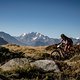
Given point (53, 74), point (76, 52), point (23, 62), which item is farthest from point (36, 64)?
point (76, 52)

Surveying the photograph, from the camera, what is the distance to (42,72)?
18203 mm

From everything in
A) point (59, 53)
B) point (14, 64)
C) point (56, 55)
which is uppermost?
point (59, 53)

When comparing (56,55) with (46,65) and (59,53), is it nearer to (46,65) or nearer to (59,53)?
(59,53)

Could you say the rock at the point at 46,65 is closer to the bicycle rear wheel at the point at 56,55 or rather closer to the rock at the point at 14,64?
the rock at the point at 14,64

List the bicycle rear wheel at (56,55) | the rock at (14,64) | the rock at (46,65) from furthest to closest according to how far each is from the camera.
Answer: the bicycle rear wheel at (56,55) < the rock at (46,65) < the rock at (14,64)

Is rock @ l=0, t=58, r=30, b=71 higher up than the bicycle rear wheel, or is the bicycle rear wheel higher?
the bicycle rear wheel

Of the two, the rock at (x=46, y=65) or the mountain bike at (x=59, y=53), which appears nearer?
the rock at (x=46, y=65)

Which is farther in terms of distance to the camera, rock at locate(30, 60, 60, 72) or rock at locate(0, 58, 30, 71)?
rock at locate(30, 60, 60, 72)

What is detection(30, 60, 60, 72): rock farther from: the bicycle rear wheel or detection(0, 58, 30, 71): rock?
the bicycle rear wheel

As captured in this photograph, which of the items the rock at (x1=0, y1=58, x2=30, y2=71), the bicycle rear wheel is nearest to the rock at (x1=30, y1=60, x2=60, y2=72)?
the rock at (x1=0, y1=58, x2=30, y2=71)

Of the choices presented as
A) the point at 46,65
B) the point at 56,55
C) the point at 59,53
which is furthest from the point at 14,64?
the point at 59,53

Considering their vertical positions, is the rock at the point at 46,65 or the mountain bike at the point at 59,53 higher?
the mountain bike at the point at 59,53

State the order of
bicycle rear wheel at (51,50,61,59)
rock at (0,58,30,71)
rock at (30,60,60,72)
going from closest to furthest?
rock at (0,58,30,71) → rock at (30,60,60,72) → bicycle rear wheel at (51,50,61,59)

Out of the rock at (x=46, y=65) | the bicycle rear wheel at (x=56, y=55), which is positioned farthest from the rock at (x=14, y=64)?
the bicycle rear wheel at (x=56, y=55)
